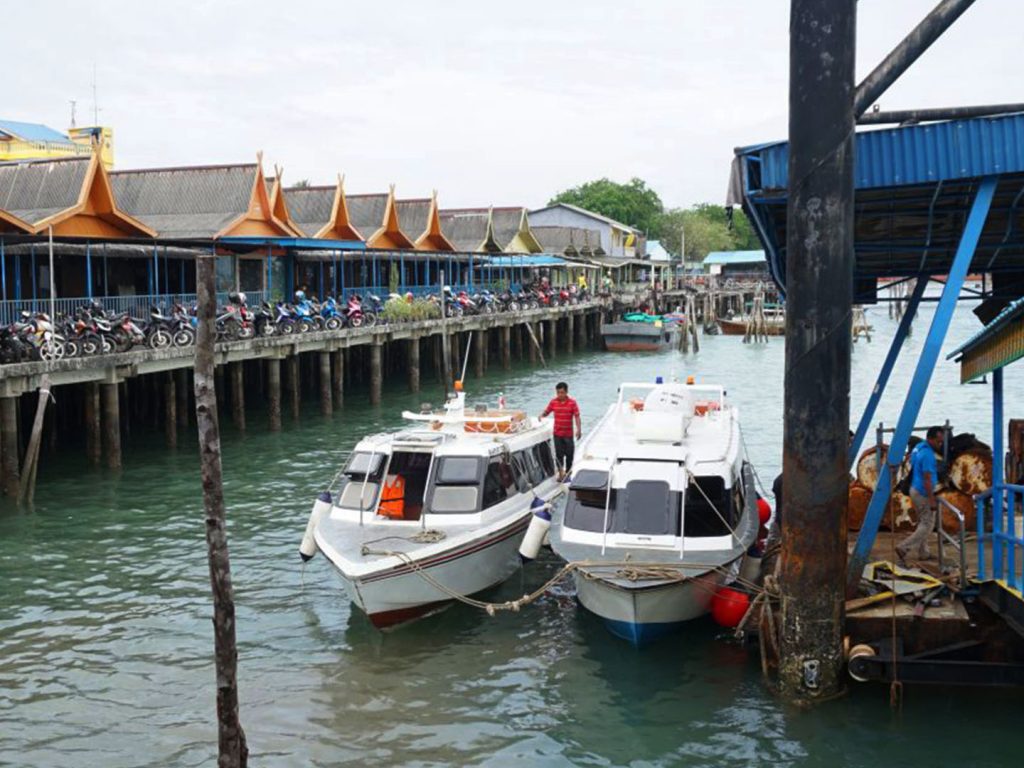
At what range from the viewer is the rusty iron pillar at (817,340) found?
9.25 m

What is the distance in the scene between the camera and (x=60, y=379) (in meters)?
20.5

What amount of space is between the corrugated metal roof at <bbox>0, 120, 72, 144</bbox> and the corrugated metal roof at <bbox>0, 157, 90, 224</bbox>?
42675mm

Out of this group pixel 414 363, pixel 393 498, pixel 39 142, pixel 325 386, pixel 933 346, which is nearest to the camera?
pixel 933 346

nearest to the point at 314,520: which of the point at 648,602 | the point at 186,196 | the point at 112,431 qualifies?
the point at 648,602

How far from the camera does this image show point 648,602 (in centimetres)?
1152

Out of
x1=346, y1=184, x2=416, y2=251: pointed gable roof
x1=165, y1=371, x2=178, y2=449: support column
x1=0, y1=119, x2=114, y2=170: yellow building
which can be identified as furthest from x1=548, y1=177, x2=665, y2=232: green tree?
x1=165, y1=371, x2=178, y2=449: support column

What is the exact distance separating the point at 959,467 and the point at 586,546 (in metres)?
4.45

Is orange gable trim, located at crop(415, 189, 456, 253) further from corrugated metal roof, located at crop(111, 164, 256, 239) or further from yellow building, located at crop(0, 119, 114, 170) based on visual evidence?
yellow building, located at crop(0, 119, 114, 170)

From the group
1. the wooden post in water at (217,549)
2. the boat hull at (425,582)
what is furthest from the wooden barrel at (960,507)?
the wooden post in water at (217,549)

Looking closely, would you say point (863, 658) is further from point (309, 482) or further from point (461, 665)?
point (309, 482)

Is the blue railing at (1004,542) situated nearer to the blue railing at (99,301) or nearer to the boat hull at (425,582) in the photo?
the boat hull at (425,582)

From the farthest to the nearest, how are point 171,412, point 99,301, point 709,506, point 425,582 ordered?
point 171,412 < point 99,301 < point 709,506 < point 425,582

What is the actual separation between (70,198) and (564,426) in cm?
1469

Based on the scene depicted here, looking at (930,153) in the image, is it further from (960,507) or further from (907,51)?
(960,507)
